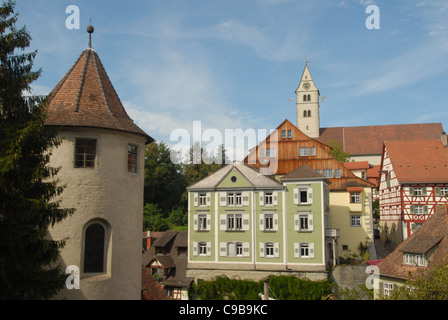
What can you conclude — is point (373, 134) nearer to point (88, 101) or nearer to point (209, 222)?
point (209, 222)

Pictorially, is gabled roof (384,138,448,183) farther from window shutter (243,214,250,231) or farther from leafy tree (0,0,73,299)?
leafy tree (0,0,73,299)

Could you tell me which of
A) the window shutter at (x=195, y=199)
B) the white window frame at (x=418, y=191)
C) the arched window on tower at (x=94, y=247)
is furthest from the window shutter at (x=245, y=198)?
the arched window on tower at (x=94, y=247)

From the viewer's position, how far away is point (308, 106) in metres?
87.7

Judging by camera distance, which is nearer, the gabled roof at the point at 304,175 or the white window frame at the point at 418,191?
the gabled roof at the point at 304,175

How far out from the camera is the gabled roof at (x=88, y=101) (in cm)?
1379

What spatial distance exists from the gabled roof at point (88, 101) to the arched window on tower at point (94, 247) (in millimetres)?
3229

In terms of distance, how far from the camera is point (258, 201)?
36688 mm

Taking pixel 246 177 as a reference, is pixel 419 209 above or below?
below

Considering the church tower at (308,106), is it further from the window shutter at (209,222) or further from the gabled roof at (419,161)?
the window shutter at (209,222)

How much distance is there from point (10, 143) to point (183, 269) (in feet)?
96.7

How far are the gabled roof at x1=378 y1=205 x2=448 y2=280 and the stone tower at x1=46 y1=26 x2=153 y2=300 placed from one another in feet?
52.1

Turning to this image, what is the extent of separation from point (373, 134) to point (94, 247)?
248ft

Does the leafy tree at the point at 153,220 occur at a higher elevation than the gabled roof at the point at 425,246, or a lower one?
higher

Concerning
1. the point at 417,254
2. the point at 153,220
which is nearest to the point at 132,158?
the point at 417,254
